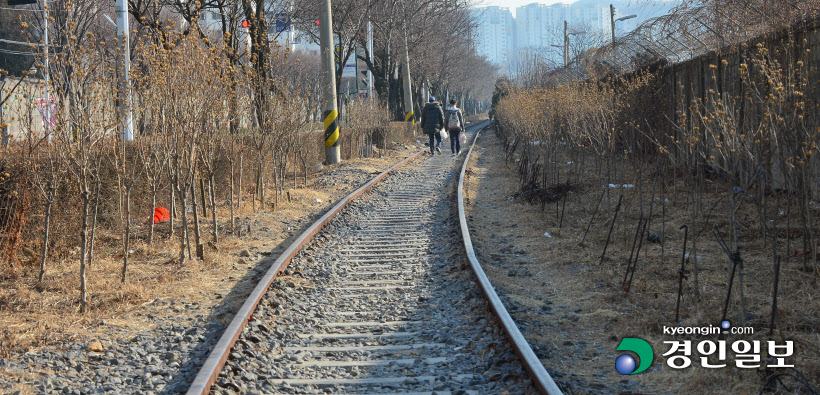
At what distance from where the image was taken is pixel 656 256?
8.48 metres

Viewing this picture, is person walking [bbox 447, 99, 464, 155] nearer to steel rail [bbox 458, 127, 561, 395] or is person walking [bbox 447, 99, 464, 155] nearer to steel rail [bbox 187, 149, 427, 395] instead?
steel rail [bbox 187, 149, 427, 395]

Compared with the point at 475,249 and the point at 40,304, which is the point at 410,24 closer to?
the point at 475,249

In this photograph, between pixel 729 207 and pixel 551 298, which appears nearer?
pixel 551 298

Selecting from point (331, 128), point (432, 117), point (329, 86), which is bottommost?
point (331, 128)

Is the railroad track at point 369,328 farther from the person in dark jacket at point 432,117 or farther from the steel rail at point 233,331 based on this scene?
the person in dark jacket at point 432,117

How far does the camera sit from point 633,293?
22.8 feet

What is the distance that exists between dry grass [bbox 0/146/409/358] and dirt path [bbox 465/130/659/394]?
273 cm

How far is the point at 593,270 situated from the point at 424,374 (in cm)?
354

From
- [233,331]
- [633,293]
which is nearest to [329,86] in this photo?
[633,293]

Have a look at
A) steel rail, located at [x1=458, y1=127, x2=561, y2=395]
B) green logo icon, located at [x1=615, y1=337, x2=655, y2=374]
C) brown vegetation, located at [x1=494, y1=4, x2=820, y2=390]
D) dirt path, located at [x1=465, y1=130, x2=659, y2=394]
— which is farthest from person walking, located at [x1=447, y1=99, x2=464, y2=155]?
green logo icon, located at [x1=615, y1=337, x2=655, y2=374]

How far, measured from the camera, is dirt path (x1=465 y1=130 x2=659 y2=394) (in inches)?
201

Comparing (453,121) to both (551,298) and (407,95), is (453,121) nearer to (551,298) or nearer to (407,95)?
(407,95)

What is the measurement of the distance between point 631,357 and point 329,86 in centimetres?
1537

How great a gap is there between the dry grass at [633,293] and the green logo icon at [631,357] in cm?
6
